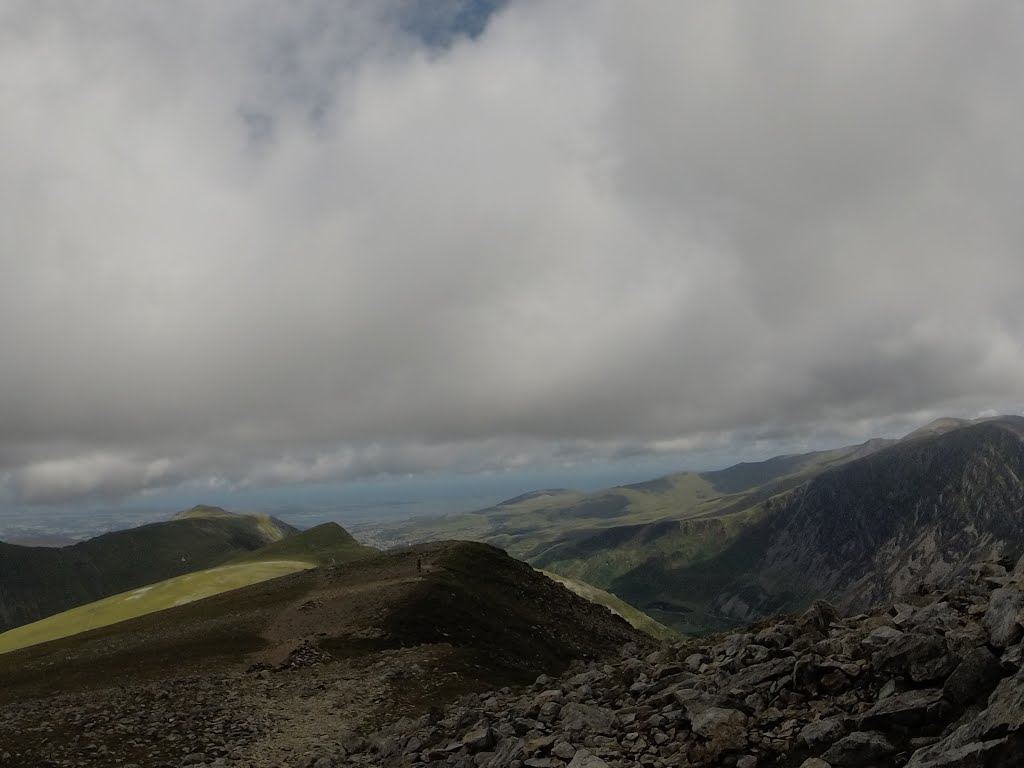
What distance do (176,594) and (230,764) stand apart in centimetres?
13566

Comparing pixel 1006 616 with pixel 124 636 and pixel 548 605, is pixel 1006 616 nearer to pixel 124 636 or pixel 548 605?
pixel 548 605

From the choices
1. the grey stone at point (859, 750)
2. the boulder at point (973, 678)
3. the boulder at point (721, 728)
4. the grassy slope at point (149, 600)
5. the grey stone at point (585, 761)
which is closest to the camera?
the grey stone at point (859, 750)

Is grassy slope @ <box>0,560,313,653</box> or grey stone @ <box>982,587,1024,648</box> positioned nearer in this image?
grey stone @ <box>982,587,1024,648</box>

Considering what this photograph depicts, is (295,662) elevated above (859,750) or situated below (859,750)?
below

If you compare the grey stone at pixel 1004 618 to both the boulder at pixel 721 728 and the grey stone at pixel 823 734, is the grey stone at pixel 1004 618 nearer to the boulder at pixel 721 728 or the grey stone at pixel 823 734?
the grey stone at pixel 823 734

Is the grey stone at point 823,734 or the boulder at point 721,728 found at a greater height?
the grey stone at point 823,734

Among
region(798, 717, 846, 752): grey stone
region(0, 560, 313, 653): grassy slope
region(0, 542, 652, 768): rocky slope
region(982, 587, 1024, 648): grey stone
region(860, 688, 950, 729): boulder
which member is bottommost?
region(0, 560, 313, 653): grassy slope

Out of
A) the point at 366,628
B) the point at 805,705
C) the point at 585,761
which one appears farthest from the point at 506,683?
the point at 805,705

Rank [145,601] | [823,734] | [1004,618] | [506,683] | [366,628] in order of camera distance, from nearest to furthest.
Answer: [823,734] → [1004,618] → [506,683] → [366,628] → [145,601]

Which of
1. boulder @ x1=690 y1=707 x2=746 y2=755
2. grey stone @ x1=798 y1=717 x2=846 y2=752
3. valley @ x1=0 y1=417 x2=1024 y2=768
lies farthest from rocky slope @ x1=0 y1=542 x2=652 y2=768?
grey stone @ x1=798 y1=717 x2=846 y2=752

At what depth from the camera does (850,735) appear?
49.6 feet

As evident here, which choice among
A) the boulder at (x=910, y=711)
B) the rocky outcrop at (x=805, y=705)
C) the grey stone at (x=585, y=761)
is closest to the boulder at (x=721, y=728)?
the rocky outcrop at (x=805, y=705)

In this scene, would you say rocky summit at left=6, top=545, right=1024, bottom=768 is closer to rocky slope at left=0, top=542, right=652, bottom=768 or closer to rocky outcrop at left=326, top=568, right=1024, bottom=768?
rocky outcrop at left=326, top=568, right=1024, bottom=768

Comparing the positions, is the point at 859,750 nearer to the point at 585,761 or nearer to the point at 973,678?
the point at 973,678
